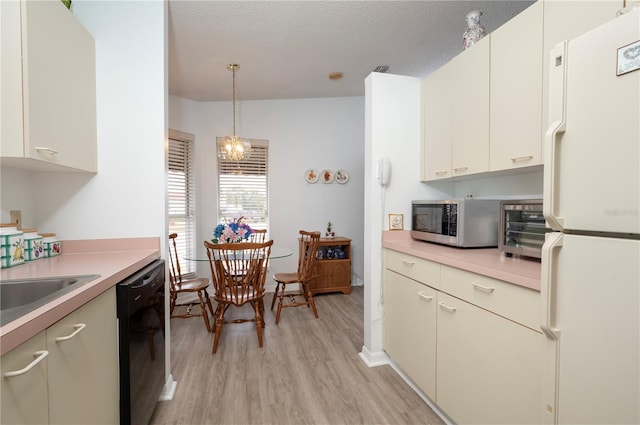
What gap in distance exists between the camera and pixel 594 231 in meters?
0.81

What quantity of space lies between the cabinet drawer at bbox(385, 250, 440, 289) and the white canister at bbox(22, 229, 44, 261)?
2.08 metres

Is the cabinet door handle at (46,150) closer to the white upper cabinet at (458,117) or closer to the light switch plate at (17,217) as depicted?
the light switch plate at (17,217)

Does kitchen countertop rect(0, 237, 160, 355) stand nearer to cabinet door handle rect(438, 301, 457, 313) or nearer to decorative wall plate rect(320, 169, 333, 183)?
cabinet door handle rect(438, 301, 457, 313)

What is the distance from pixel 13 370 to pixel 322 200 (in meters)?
3.86

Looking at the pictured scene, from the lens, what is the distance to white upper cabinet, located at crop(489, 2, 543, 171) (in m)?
1.42

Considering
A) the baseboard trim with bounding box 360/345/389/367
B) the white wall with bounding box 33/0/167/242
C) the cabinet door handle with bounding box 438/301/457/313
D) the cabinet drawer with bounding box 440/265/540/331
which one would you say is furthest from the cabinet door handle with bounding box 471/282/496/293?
the white wall with bounding box 33/0/167/242

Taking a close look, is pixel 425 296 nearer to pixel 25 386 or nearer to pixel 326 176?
pixel 25 386

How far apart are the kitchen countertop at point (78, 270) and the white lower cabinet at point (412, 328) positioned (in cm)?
158

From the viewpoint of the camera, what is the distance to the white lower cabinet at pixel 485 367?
1129 mm

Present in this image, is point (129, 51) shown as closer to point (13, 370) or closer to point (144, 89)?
point (144, 89)

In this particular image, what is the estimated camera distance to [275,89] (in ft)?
12.5


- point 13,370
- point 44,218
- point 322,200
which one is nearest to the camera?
point 13,370

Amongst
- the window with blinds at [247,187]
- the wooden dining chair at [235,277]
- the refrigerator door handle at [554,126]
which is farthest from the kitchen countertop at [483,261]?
the window with blinds at [247,187]

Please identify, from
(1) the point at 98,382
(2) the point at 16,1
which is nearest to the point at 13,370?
(1) the point at 98,382
